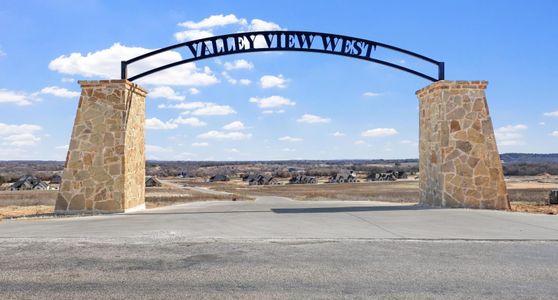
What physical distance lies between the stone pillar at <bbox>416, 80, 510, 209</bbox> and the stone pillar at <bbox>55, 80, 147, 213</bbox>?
807 cm

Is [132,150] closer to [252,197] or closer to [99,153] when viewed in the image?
[99,153]

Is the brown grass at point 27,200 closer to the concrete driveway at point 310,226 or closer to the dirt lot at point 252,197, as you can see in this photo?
the dirt lot at point 252,197

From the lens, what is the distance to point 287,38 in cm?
1471

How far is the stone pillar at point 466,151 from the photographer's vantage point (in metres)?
13.5

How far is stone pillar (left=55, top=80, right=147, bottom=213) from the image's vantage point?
43.8 ft

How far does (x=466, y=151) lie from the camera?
1362 centimetres

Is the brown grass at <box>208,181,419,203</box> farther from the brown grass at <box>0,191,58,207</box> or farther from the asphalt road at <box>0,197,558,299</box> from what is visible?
the asphalt road at <box>0,197,558,299</box>

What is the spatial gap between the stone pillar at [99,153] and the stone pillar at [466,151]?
8066mm

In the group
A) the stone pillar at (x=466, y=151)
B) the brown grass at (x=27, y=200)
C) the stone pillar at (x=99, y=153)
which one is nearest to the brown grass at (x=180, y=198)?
the brown grass at (x=27, y=200)

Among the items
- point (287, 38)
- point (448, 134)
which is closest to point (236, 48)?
point (287, 38)

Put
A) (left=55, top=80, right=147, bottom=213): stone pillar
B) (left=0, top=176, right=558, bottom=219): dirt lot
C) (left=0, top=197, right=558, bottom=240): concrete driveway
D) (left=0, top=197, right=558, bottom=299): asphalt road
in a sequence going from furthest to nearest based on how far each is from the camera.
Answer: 1. (left=0, top=176, right=558, bottom=219): dirt lot
2. (left=55, top=80, right=147, bottom=213): stone pillar
3. (left=0, top=197, right=558, bottom=240): concrete driveway
4. (left=0, top=197, right=558, bottom=299): asphalt road

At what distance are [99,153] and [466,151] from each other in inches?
366

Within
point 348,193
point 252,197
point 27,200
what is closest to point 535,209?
point 252,197

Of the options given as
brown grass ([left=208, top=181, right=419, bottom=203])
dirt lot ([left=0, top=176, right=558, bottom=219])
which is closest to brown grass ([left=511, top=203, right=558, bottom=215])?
dirt lot ([left=0, top=176, right=558, bottom=219])
